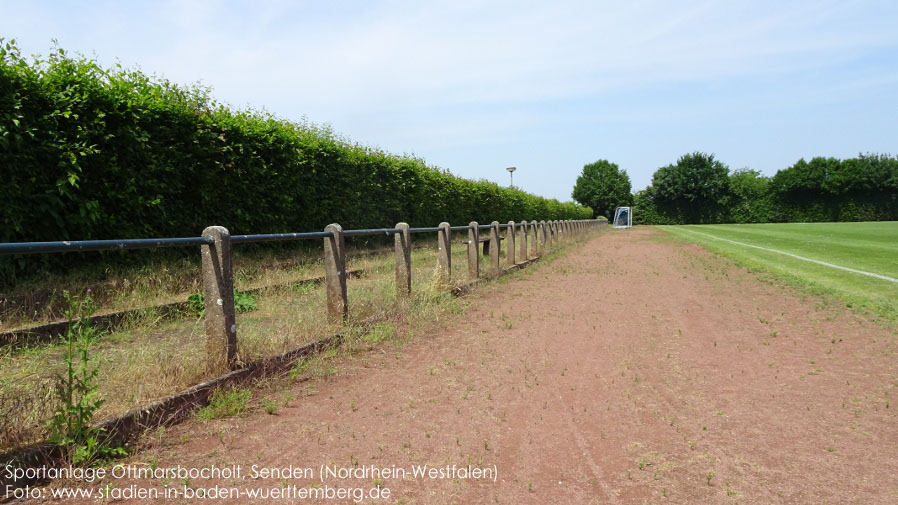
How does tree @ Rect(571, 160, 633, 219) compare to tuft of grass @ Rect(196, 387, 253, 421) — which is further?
tree @ Rect(571, 160, 633, 219)

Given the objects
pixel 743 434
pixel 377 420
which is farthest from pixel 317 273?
pixel 743 434

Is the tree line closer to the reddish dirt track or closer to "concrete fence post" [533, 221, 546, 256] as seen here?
"concrete fence post" [533, 221, 546, 256]

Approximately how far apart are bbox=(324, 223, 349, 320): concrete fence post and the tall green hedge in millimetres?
2997

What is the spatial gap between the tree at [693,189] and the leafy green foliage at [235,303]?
75611 millimetres

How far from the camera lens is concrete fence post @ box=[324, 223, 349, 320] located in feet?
19.3

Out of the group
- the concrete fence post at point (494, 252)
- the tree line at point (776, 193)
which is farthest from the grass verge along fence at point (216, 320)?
the tree line at point (776, 193)

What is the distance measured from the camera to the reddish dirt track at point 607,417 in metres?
2.78

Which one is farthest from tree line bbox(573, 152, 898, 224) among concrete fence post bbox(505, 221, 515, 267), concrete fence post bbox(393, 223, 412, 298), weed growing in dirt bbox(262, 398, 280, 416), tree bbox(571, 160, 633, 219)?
weed growing in dirt bbox(262, 398, 280, 416)

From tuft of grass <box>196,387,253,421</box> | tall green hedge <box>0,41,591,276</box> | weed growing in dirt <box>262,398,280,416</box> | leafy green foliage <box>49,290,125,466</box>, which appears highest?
tall green hedge <box>0,41,591,276</box>

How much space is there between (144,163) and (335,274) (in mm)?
3506

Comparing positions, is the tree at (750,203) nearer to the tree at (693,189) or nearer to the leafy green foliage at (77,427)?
the tree at (693,189)

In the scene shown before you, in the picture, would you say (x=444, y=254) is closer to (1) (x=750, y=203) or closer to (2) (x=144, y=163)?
(2) (x=144, y=163)

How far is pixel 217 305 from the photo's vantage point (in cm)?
414

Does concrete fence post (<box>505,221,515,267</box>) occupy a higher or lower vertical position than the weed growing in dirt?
higher
